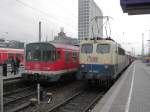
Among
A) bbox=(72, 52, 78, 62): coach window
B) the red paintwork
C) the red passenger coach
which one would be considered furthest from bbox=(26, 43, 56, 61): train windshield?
bbox=(72, 52, 78, 62): coach window

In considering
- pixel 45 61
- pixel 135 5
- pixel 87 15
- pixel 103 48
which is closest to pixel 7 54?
pixel 87 15

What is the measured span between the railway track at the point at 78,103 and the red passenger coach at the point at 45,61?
2219 mm

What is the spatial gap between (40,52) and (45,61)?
78 cm

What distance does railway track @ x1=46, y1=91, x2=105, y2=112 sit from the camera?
36.4 feet

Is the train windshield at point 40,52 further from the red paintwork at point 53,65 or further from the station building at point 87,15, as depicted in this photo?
the station building at point 87,15

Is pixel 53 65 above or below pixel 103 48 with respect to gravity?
below

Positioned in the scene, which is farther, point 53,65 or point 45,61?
point 45,61

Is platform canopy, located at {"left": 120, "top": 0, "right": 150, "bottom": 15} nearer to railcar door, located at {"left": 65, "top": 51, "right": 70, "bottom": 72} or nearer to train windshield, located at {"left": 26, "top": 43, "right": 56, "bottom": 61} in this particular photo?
train windshield, located at {"left": 26, "top": 43, "right": 56, "bottom": 61}

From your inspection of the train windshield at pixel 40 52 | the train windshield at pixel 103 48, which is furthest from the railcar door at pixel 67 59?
the train windshield at pixel 103 48

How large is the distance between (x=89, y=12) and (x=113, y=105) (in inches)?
752

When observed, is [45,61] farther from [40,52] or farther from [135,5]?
[135,5]

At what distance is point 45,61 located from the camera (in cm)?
1625

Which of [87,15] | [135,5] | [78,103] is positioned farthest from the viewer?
[87,15]

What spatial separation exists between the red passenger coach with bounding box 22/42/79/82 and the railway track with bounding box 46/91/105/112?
7.28 ft
